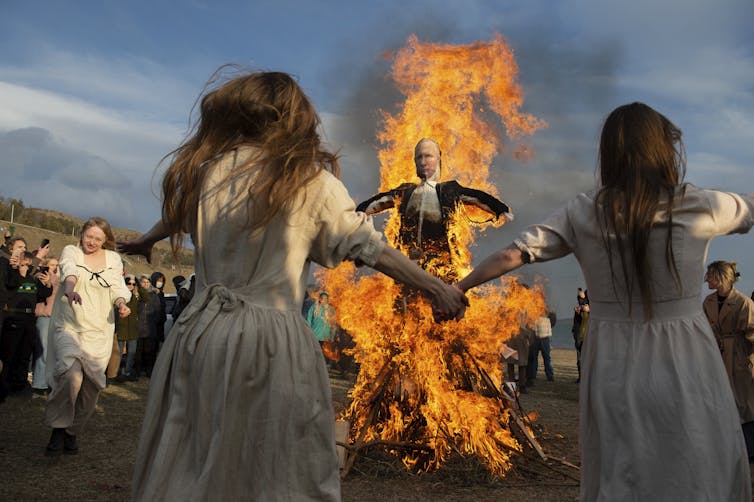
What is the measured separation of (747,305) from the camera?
776cm

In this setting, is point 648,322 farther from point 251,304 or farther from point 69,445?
point 69,445

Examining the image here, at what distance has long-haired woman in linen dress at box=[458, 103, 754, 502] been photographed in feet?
9.25

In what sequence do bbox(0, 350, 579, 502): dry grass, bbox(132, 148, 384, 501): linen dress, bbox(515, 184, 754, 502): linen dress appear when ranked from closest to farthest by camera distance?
bbox(132, 148, 384, 501): linen dress
bbox(515, 184, 754, 502): linen dress
bbox(0, 350, 579, 502): dry grass

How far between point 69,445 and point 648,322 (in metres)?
5.98

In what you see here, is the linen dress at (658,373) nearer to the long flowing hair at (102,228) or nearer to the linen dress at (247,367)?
the linen dress at (247,367)

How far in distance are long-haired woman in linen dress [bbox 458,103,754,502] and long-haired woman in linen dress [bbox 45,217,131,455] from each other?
4780 millimetres

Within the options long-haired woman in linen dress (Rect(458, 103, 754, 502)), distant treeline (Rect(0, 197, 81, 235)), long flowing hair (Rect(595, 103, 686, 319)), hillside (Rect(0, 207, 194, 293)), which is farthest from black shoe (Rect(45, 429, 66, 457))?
distant treeline (Rect(0, 197, 81, 235))

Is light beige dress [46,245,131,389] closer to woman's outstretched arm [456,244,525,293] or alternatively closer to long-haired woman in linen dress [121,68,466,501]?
long-haired woman in linen dress [121,68,466,501]

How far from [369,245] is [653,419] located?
1407 millimetres

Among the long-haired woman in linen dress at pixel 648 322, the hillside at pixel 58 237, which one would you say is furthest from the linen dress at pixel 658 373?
the hillside at pixel 58 237

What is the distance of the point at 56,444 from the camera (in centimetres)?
670

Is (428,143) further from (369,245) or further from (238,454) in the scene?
(238,454)

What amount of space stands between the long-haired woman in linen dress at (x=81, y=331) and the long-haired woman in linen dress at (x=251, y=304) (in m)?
4.14

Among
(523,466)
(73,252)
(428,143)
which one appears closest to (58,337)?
(73,252)
